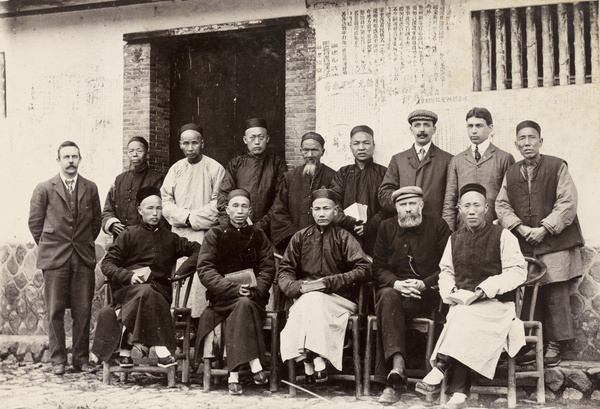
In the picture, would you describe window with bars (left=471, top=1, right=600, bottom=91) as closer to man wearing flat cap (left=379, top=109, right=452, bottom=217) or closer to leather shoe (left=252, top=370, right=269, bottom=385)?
man wearing flat cap (left=379, top=109, right=452, bottom=217)

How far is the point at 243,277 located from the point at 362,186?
1.48 m

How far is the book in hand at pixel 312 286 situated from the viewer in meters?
5.82

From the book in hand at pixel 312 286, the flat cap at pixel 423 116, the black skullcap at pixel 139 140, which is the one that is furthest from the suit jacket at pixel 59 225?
the flat cap at pixel 423 116

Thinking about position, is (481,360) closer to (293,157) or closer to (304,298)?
(304,298)

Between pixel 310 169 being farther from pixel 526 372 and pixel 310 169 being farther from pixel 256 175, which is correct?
pixel 526 372

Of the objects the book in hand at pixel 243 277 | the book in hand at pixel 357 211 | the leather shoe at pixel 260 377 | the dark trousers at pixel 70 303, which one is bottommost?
the leather shoe at pixel 260 377

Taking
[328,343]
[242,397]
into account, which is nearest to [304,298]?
[328,343]

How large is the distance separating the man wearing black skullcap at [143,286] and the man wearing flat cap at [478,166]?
2.33 m

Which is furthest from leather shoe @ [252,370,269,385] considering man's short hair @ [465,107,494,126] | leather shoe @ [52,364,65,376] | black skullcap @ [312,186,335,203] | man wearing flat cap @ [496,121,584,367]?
man's short hair @ [465,107,494,126]

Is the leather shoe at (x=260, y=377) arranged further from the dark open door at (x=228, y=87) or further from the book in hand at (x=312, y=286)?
the dark open door at (x=228, y=87)

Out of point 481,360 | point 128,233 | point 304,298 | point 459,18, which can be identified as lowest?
point 481,360

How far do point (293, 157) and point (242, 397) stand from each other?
2.88 metres

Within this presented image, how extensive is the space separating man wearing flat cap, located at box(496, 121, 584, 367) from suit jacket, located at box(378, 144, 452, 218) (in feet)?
1.87

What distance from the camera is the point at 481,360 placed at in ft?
17.2
